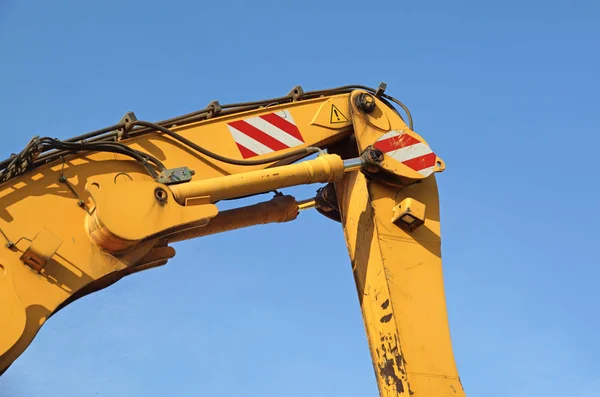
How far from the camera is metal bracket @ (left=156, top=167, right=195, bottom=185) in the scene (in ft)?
18.6

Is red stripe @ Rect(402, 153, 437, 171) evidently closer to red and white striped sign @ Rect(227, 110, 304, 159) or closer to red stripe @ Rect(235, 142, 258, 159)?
red and white striped sign @ Rect(227, 110, 304, 159)

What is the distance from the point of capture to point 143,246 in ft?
17.9

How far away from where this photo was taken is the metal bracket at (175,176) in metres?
5.67

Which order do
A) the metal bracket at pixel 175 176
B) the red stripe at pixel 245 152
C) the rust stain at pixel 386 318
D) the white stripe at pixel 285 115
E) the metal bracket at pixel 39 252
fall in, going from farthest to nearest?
the white stripe at pixel 285 115 < the red stripe at pixel 245 152 < the rust stain at pixel 386 318 < the metal bracket at pixel 175 176 < the metal bracket at pixel 39 252

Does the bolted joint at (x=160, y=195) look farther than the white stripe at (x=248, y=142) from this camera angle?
No

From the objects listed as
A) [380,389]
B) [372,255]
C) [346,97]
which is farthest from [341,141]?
[380,389]

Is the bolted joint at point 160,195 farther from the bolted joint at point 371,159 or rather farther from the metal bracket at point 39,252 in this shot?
the bolted joint at point 371,159

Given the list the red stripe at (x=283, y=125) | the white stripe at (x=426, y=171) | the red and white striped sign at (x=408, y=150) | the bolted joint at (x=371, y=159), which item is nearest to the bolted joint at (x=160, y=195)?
the red stripe at (x=283, y=125)

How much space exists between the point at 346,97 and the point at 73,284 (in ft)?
8.14

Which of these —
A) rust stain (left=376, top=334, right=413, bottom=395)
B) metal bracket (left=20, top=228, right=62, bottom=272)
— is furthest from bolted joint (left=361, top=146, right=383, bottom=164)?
metal bracket (left=20, top=228, right=62, bottom=272)

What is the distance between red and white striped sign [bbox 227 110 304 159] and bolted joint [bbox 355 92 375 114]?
1.70 feet

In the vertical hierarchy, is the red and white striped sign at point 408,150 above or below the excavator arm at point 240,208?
above

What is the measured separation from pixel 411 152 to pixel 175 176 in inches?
68.9

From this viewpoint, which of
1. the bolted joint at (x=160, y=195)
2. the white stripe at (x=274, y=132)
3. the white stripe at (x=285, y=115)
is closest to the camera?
the bolted joint at (x=160, y=195)
